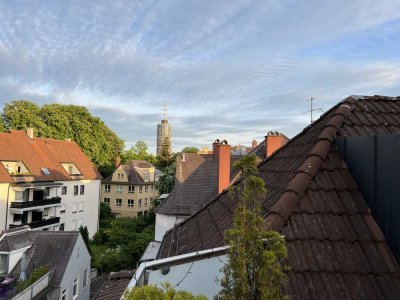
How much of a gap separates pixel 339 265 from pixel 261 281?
4.83 feet

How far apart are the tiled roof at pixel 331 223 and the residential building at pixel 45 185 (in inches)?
1112

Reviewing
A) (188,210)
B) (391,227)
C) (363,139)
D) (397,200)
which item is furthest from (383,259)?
(188,210)

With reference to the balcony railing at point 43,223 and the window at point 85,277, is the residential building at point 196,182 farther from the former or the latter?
the balcony railing at point 43,223

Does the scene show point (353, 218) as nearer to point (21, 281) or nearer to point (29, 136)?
point (21, 281)

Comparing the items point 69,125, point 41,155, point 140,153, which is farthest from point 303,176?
point 140,153

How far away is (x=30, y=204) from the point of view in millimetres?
29703

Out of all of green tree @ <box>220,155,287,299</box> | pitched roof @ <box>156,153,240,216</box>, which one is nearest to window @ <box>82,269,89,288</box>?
pitched roof @ <box>156,153,240,216</box>

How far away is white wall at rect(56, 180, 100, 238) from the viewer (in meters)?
36.6

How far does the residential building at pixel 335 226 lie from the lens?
3664 millimetres

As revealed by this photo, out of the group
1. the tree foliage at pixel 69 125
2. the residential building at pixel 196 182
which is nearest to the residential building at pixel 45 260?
the residential building at pixel 196 182

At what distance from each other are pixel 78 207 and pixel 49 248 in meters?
21.7

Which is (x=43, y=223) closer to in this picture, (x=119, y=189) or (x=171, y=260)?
(x=119, y=189)

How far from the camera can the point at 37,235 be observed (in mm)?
18672

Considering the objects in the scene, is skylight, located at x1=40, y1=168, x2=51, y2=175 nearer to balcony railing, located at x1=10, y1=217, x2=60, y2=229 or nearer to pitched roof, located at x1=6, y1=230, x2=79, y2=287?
balcony railing, located at x1=10, y1=217, x2=60, y2=229
